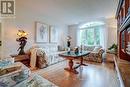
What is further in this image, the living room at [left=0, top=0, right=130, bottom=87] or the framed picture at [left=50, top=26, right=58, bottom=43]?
the framed picture at [left=50, top=26, right=58, bottom=43]

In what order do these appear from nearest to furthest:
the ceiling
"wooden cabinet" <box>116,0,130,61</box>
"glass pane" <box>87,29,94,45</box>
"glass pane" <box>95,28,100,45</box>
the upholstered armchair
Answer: "wooden cabinet" <box>116,0,130,61</box> < the ceiling < the upholstered armchair < "glass pane" <box>95,28,100,45</box> < "glass pane" <box>87,29,94,45</box>

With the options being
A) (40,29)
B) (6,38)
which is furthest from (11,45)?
(40,29)

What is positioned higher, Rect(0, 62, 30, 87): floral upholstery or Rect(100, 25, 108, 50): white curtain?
Rect(100, 25, 108, 50): white curtain

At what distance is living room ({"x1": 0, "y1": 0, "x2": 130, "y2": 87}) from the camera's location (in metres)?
3.69

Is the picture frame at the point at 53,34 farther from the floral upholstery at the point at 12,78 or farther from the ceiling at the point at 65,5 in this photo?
the floral upholstery at the point at 12,78

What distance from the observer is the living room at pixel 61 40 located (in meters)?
3.69

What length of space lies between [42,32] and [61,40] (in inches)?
78.9

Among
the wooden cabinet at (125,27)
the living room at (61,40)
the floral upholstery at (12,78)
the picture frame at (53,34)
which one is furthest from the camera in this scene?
the picture frame at (53,34)

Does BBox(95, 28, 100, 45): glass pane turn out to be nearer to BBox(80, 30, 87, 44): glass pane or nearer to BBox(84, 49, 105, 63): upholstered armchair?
BBox(80, 30, 87, 44): glass pane

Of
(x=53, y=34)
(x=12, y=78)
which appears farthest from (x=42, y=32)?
(x=12, y=78)

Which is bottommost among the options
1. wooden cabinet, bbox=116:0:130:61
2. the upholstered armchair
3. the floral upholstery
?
the upholstered armchair

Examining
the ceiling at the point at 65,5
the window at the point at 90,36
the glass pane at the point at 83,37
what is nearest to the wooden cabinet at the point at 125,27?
the ceiling at the point at 65,5

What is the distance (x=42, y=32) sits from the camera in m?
5.88

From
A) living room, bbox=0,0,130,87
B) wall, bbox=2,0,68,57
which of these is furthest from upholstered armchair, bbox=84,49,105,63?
wall, bbox=2,0,68,57
